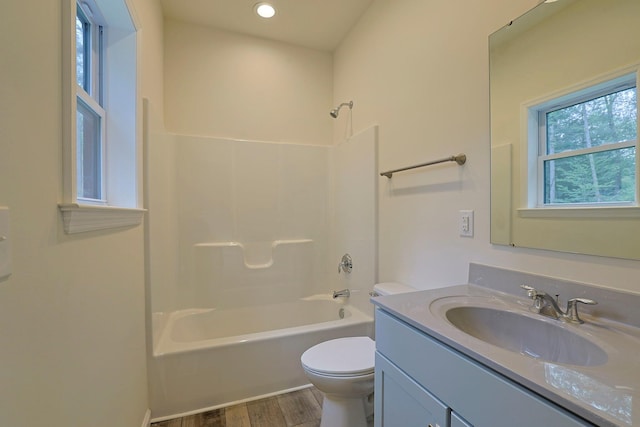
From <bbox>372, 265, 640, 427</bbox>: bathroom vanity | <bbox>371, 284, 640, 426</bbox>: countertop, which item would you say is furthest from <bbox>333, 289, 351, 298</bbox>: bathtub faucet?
<bbox>371, 284, 640, 426</bbox>: countertop

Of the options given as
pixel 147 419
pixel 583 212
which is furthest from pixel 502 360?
pixel 147 419

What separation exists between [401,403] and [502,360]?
47 centimetres

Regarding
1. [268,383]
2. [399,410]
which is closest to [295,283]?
[268,383]

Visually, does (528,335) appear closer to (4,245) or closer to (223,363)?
(4,245)

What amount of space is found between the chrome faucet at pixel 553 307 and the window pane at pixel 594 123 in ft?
1.68

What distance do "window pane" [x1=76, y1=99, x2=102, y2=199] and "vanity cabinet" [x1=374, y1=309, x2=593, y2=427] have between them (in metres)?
1.33

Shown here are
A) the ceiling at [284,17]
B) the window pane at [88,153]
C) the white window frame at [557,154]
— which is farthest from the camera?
the ceiling at [284,17]

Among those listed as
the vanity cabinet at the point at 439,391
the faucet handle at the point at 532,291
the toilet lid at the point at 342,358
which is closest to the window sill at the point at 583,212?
the faucet handle at the point at 532,291

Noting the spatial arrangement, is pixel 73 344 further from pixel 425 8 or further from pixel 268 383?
pixel 425 8

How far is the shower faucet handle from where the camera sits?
2363mm

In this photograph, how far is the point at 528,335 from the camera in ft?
3.05

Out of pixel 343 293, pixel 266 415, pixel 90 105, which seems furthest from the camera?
pixel 343 293

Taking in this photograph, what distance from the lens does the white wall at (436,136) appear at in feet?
3.82

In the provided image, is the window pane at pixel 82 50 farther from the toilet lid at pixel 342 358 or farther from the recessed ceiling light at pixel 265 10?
the toilet lid at pixel 342 358
